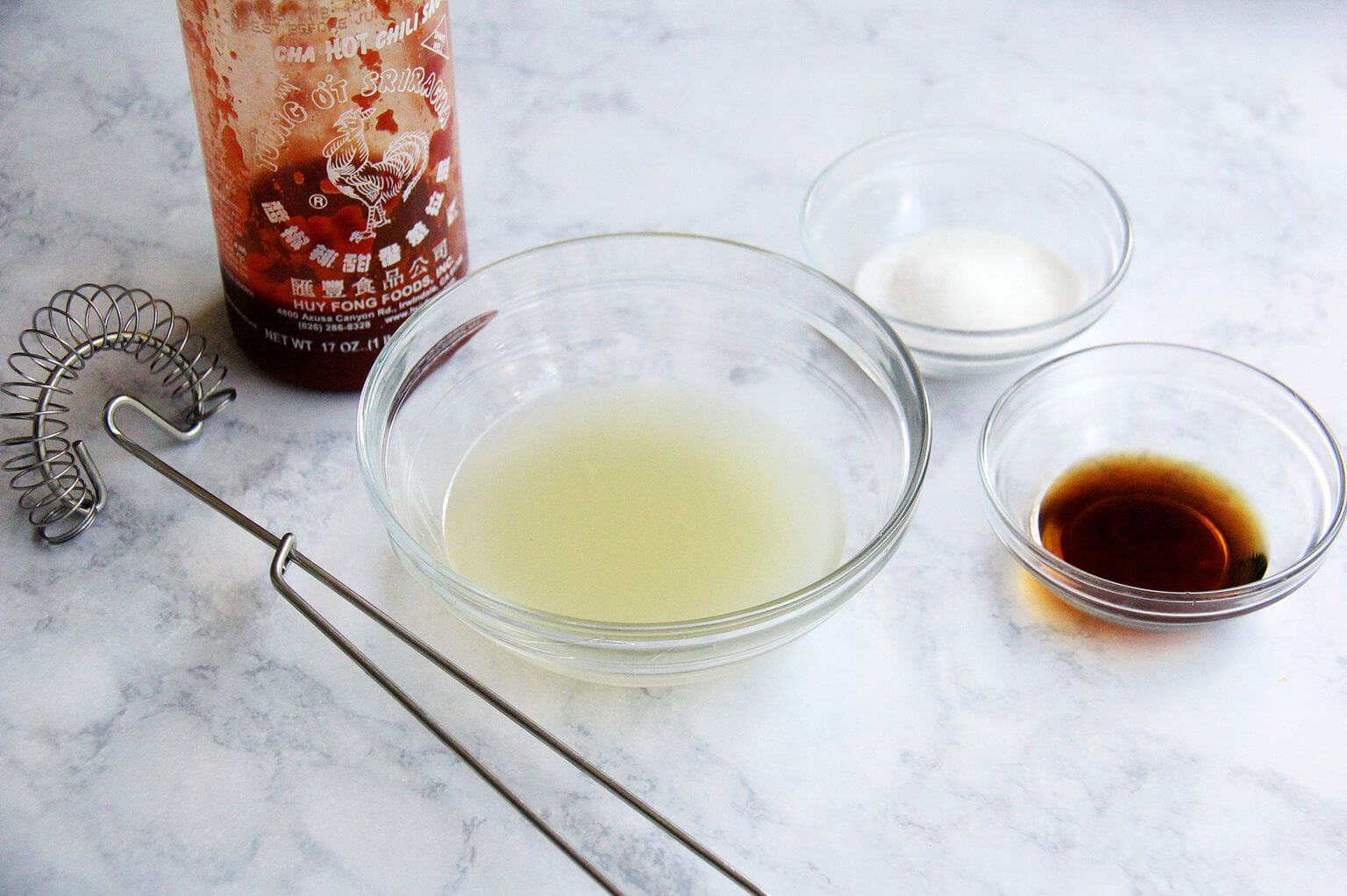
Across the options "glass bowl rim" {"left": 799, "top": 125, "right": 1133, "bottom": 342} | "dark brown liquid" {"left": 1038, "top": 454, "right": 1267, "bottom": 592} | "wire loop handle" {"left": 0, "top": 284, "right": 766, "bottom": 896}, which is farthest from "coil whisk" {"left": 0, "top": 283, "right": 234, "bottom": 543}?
"dark brown liquid" {"left": 1038, "top": 454, "right": 1267, "bottom": 592}

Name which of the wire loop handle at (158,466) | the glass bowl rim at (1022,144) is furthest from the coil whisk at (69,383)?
the glass bowl rim at (1022,144)

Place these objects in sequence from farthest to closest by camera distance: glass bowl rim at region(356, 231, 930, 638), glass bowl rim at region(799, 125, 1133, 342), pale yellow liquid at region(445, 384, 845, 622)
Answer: glass bowl rim at region(799, 125, 1133, 342), pale yellow liquid at region(445, 384, 845, 622), glass bowl rim at region(356, 231, 930, 638)

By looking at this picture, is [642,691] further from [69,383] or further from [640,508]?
[69,383]

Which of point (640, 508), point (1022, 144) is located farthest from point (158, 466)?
point (1022, 144)

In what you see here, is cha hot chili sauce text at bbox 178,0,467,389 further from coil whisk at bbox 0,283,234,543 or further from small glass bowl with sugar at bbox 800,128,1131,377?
small glass bowl with sugar at bbox 800,128,1131,377

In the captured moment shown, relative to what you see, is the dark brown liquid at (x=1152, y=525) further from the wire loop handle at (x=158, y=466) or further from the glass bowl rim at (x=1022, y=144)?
the wire loop handle at (x=158, y=466)

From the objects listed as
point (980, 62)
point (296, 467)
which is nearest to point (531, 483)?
point (296, 467)
